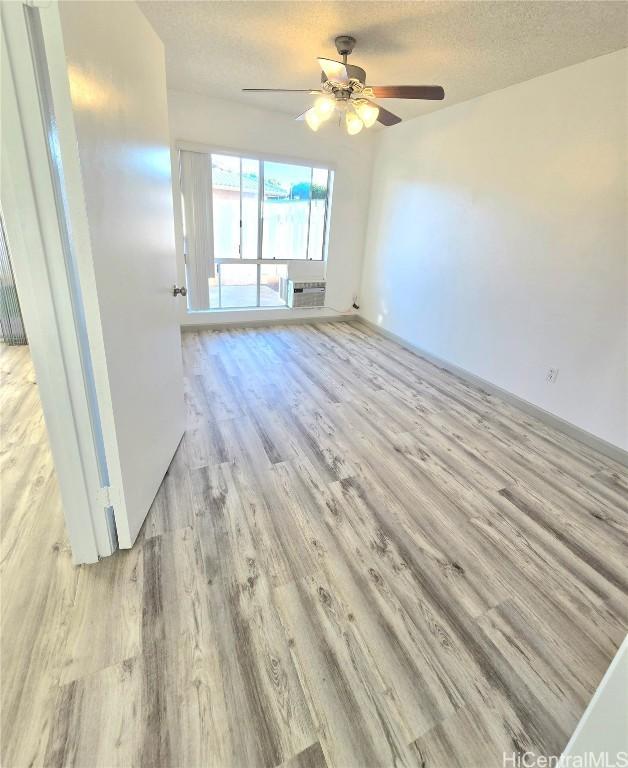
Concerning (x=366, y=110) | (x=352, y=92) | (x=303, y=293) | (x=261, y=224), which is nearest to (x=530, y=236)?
(x=366, y=110)

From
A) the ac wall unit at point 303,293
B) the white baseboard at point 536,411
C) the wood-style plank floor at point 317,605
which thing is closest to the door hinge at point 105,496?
the wood-style plank floor at point 317,605

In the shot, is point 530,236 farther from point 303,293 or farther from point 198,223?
point 198,223

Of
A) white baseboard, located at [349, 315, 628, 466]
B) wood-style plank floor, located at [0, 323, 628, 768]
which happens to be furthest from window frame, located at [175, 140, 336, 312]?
wood-style plank floor, located at [0, 323, 628, 768]

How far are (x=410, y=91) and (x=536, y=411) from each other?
2.53 m

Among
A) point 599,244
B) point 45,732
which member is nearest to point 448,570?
point 45,732

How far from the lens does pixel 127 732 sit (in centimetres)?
102

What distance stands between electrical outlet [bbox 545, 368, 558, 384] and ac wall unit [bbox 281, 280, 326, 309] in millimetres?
3015

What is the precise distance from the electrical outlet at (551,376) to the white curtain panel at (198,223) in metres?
3.66

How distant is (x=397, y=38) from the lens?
7.45 feet

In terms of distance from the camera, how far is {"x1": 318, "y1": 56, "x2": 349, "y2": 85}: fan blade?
196 centimetres

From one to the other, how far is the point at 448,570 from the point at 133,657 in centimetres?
127

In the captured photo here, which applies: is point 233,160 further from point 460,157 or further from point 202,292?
point 460,157

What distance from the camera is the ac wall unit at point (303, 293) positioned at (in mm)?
4848

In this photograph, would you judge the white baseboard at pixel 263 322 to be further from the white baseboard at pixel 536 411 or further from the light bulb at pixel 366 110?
the light bulb at pixel 366 110
